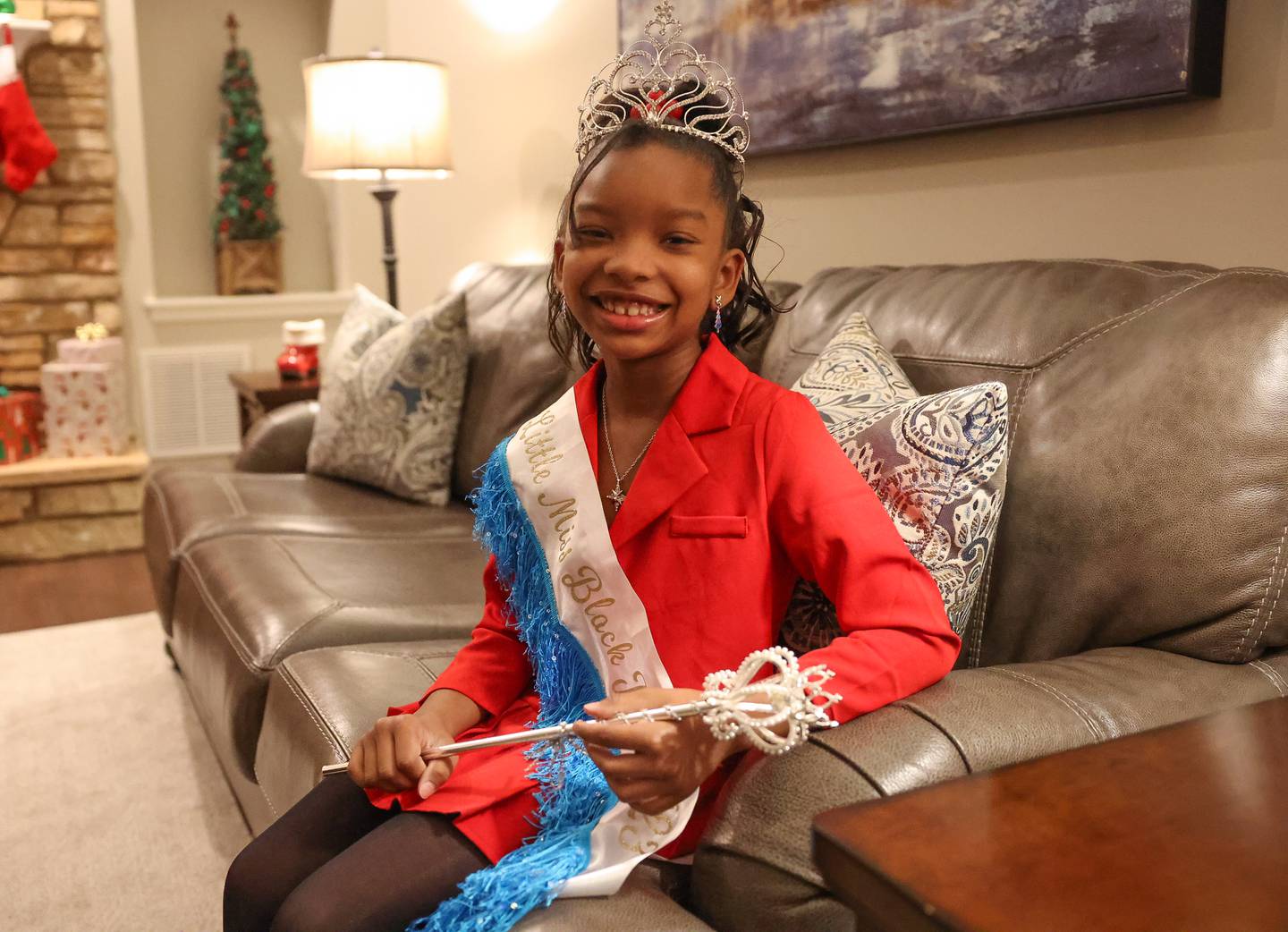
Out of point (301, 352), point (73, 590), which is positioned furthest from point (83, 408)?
point (301, 352)

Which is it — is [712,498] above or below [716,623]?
above

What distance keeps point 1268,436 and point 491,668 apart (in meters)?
0.82

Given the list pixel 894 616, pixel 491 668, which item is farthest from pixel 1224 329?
pixel 491 668

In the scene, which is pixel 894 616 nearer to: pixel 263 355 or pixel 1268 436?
pixel 1268 436

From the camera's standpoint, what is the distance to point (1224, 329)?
119 cm

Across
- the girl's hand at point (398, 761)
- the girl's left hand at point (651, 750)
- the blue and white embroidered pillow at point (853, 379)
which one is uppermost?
the blue and white embroidered pillow at point (853, 379)

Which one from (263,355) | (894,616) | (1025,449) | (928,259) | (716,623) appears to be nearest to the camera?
(894,616)

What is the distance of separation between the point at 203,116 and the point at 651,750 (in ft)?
15.8


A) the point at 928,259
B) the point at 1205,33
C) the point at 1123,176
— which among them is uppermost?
the point at 1205,33

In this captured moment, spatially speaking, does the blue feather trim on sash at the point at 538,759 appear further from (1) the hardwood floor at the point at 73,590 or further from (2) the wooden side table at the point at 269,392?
(1) the hardwood floor at the point at 73,590

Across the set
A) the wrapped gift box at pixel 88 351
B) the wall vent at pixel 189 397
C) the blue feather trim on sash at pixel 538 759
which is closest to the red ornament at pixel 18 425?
the wrapped gift box at pixel 88 351

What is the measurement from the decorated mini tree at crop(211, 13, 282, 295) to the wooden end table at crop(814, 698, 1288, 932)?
4702mm

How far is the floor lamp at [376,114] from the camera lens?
314 centimetres

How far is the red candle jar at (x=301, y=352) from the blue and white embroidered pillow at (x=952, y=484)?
251 cm
